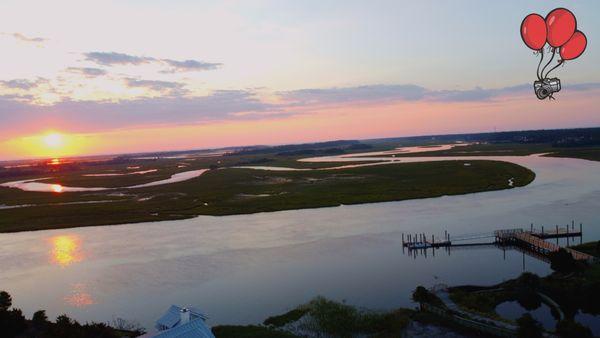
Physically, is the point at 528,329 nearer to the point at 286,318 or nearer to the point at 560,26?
the point at 286,318

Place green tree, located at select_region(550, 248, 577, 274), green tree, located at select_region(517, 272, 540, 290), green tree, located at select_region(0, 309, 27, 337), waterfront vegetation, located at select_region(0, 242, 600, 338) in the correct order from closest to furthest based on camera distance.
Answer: waterfront vegetation, located at select_region(0, 242, 600, 338) → green tree, located at select_region(0, 309, 27, 337) → green tree, located at select_region(517, 272, 540, 290) → green tree, located at select_region(550, 248, 577, 274)

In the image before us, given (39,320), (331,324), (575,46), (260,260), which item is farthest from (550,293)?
(39,320)

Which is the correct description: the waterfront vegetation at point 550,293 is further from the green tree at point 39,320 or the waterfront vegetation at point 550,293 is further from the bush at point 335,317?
the green tree at point 39,320

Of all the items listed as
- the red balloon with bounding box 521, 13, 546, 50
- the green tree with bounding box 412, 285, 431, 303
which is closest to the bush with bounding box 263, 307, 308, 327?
the green tree with bounding box 412, 285, 431, 303

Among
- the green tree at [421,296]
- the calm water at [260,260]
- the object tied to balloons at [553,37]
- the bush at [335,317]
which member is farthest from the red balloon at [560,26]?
the calm water at [260,260]

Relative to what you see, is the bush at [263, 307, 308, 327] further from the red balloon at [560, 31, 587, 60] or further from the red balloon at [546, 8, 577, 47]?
the red balloon at [546, 8, 577, 47]

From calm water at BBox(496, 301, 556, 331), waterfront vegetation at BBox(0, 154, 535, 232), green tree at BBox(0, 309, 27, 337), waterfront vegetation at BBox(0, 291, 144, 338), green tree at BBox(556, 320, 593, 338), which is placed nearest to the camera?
green tree at BBox(556, 320, 593, 338)

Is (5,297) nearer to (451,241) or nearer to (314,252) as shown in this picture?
(314,252)
